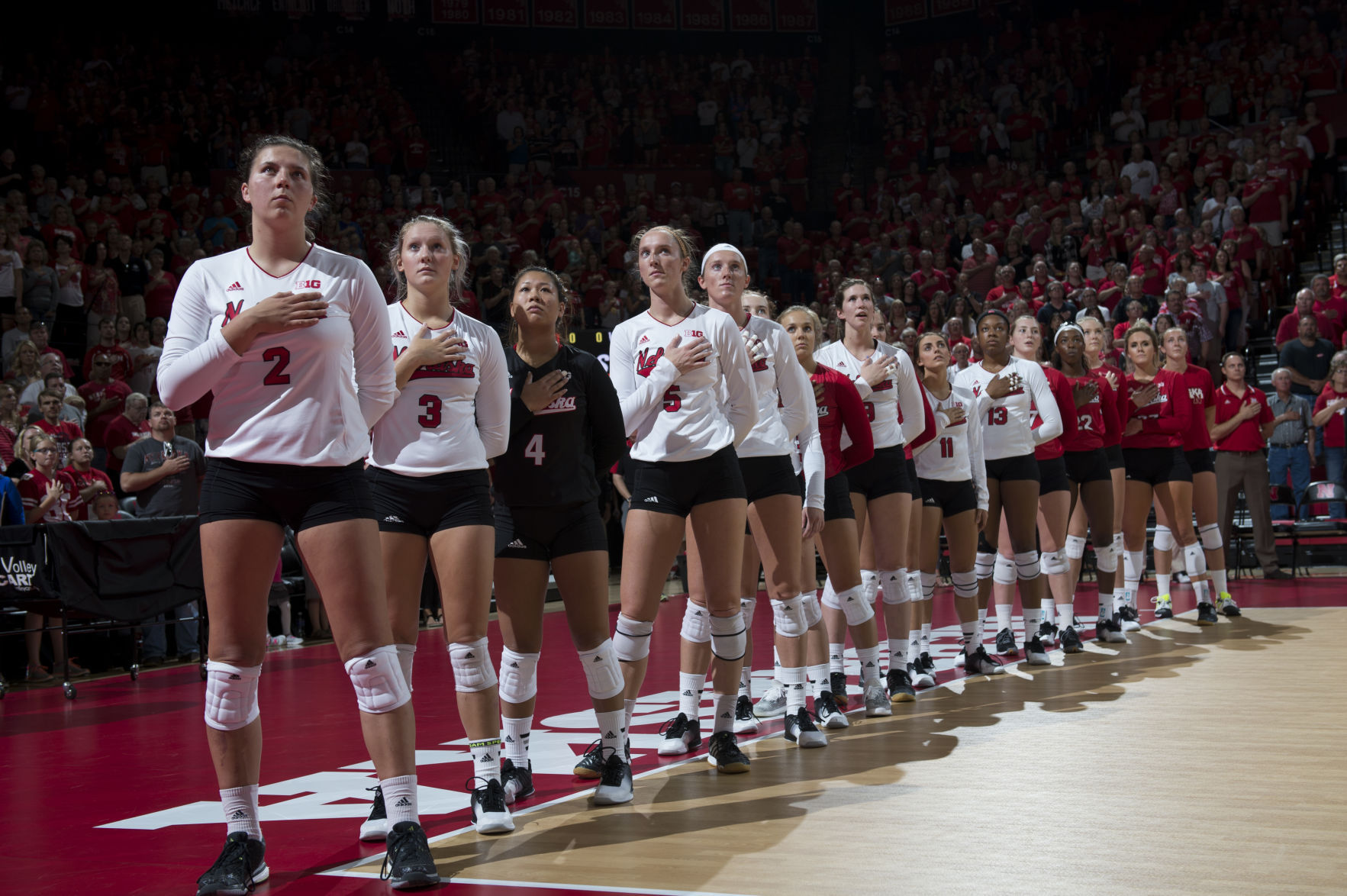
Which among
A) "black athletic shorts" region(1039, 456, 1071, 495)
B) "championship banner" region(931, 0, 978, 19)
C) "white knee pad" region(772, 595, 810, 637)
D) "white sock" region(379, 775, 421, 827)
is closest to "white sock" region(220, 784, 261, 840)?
"white sock" region(379, 775, 421, 827)

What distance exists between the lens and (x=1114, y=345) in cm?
1199

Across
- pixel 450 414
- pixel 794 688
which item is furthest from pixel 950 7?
pixel 450 414

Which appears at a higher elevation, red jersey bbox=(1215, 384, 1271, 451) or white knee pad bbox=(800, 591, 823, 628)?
red jersey bbox=(1215, 384, 1271, 451)

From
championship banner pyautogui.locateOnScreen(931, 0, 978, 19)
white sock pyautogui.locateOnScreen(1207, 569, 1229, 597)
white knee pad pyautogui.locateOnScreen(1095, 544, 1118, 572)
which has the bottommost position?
white sock pyautogui.locateOnScreen(1207, 569, 1229, 597)

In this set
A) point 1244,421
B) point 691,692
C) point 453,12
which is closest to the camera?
point 691,692

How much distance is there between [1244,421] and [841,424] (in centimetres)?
715

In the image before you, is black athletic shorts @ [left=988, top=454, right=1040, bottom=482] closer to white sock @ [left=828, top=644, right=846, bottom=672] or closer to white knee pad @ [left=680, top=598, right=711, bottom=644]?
white sock @ [left=828, top=644, right=846, bottom=672]

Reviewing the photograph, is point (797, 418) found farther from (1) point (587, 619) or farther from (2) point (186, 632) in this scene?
(2) point (186, 632)

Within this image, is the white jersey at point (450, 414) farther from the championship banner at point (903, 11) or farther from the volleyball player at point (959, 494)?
the championship banner at point (903, 11)

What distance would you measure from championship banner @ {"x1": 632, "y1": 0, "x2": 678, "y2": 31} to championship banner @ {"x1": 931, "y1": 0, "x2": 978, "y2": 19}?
5.31 m

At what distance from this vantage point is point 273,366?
11.4 ft

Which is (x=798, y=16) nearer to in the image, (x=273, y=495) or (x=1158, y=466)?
(x=1158, y=466)

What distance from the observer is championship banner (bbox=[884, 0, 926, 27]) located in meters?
25.0

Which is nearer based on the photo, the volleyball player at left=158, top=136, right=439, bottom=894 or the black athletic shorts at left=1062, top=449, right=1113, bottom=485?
the volleyball player at left=158, top=136, right=439, bottom=894
